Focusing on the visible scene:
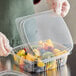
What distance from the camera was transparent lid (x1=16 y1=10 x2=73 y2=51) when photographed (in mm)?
985

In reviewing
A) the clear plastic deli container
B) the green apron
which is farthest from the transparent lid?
the green apron

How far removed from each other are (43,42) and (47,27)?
0.06 meters

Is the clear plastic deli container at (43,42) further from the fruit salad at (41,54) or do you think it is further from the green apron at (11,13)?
the green apron at (11,13)

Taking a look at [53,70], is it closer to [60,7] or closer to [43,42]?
[43,42]

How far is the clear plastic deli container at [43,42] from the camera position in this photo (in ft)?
3.05

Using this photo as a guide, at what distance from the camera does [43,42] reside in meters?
0.99

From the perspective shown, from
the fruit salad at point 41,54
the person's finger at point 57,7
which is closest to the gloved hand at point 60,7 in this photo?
the person's finger at point 57,7

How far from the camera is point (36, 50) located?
36.6 inches

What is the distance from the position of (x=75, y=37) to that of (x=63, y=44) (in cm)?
94

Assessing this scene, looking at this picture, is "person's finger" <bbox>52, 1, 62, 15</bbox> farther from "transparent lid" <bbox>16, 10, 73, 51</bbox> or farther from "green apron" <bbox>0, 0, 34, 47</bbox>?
"green apron" <bbox>0, 0, 34, 47</bbox>

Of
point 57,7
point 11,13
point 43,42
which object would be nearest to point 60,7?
point 57,7

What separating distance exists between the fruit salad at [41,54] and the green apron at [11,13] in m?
0.22

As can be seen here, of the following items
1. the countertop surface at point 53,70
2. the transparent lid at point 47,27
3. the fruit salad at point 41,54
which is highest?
the transparent lid at point 47,27

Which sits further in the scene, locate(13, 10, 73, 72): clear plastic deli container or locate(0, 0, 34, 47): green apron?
locate(0, 0, 34, 47): green apron
